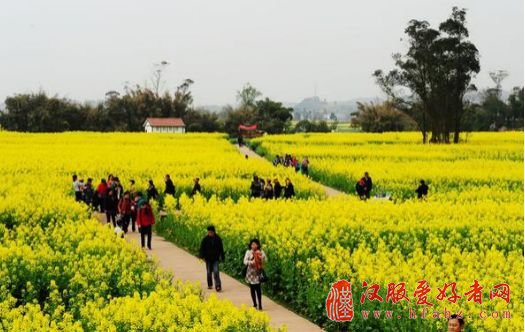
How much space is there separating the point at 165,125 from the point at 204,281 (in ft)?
313

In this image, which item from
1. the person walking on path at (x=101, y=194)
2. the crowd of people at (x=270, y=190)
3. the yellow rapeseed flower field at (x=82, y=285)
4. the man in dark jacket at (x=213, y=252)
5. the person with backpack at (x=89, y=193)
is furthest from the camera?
the crowd of people at (x=270, y=190)

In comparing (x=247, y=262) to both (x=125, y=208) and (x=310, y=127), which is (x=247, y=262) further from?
(x=310, y=127)

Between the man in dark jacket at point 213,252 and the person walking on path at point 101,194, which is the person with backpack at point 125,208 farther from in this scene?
the man in dark jacket at point 213,252

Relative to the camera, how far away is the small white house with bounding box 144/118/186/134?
109875 mm

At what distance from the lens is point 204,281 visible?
15.8 meters

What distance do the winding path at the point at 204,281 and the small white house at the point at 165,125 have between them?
88.5 m

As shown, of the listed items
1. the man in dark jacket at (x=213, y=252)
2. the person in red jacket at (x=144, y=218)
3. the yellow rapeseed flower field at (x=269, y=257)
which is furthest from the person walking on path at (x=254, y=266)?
the person in red jacket at (x=144, y=218)

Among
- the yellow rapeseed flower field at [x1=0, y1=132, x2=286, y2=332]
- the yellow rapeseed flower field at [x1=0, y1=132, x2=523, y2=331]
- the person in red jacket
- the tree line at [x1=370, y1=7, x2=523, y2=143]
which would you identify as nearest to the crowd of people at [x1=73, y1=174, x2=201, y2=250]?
the person in red jacket

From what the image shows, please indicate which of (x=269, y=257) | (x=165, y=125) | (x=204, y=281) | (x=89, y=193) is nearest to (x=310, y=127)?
(x=165, y=125)

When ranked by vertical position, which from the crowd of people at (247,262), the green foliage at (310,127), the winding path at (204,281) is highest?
the green foliage at (310,127)

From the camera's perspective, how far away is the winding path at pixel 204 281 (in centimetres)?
1280

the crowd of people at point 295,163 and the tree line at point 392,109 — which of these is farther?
the tree line at point 392,109

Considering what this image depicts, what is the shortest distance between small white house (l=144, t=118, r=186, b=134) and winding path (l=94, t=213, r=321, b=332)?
88.5m

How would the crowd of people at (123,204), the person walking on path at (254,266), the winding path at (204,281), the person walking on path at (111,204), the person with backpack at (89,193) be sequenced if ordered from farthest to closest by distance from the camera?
the person with backpack at (89,193) < the person walking on path at (111,204) < the crowd of people at (123,204) < the person walking on path at (254,266) < the winding path at (204,281)
